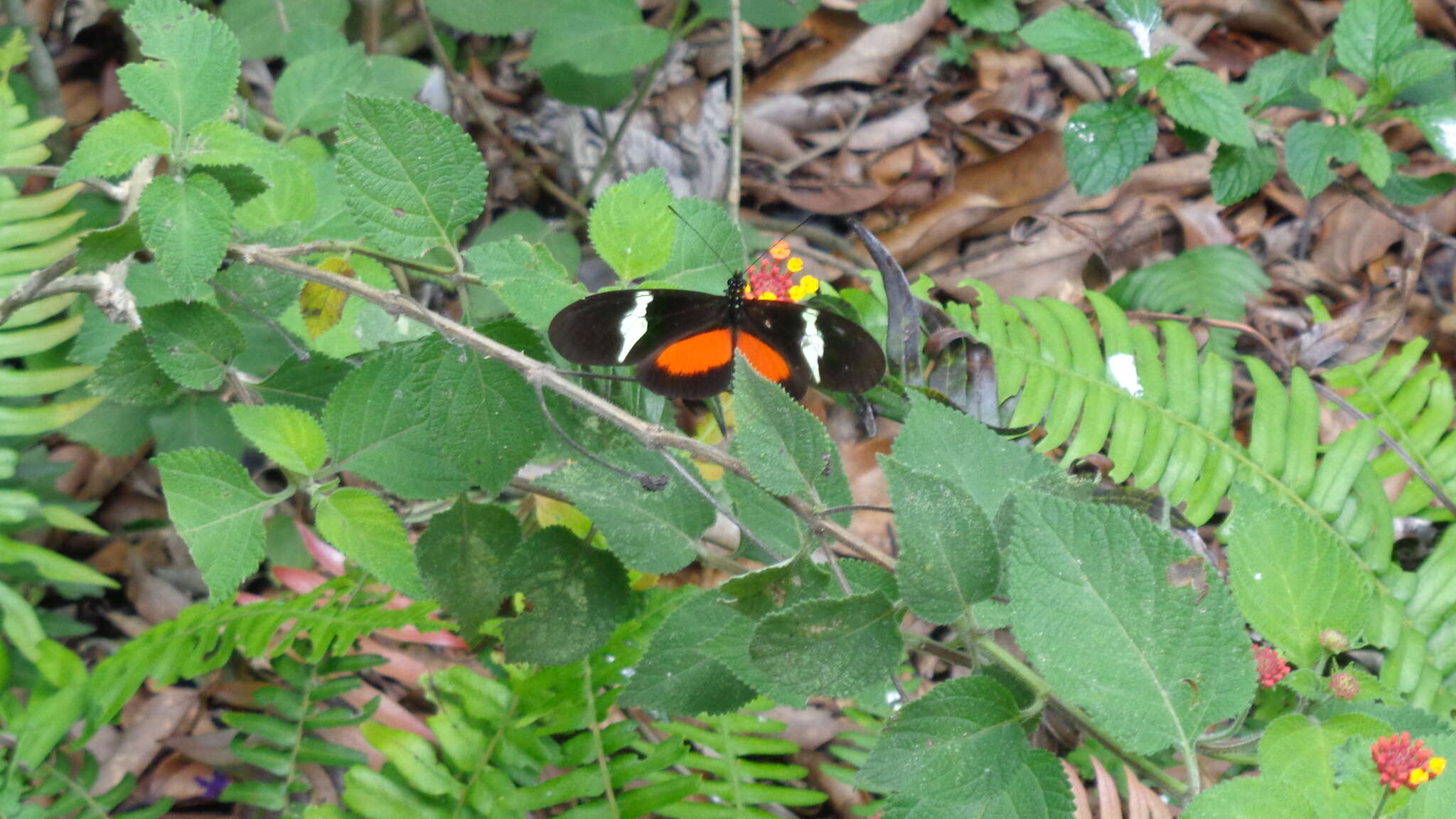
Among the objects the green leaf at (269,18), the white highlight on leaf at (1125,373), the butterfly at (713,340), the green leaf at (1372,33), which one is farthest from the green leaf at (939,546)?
the green leaf at (269,18)

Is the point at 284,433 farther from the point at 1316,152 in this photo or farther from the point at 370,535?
the point at 1316,152

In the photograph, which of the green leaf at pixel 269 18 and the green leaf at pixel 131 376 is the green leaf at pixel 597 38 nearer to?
the green leaf at pixel 269 18

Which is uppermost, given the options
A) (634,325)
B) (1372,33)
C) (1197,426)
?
(1372,33)

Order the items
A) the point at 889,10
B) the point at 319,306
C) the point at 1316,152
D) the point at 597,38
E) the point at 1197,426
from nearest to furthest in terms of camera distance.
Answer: the point at 319,306 < the point at 1197,426 < the point at 1316,152 < the point at 889,10 < the point at 597,38

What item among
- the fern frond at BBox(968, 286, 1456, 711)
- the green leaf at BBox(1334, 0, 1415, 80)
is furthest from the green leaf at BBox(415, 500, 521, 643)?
the green leaf at BBox(1334, 0, 1415, 80)

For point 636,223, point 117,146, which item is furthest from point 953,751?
point 117,146

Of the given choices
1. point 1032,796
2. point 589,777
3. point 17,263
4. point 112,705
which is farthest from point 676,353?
point 17,263

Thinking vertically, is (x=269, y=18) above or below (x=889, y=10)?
below

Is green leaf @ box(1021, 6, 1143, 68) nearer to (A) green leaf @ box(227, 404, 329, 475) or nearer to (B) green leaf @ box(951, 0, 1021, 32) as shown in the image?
(B) green leaf @ box(951, 0, 1021, 32)
